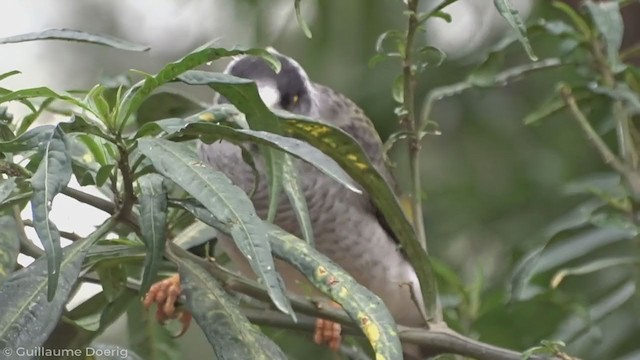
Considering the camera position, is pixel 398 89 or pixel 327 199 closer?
pixel 398 89

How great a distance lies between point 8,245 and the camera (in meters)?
0.84

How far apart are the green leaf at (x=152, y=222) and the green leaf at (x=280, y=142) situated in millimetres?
44

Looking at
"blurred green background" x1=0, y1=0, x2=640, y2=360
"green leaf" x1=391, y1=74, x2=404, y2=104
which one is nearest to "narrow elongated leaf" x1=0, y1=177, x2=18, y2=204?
"green leaf" x1=391, y1=74, x2=404, y2=104

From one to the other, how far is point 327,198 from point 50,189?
810 millimetres

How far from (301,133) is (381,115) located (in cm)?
98

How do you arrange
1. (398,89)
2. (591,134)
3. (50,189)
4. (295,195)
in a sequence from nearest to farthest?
(50,189), (295,195), (398,89), (591,134)

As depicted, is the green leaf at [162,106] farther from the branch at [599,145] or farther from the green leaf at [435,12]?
the branch at [599,145]

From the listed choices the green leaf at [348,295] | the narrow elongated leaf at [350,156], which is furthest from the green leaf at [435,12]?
the green leaf at [348,295]

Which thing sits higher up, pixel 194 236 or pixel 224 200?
pixel 224 200

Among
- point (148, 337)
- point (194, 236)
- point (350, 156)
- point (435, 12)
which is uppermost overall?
point (435, 12)

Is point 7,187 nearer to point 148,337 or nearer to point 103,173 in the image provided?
point 103,173

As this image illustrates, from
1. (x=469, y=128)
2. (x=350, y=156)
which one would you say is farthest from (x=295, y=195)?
(x=469, y=128)

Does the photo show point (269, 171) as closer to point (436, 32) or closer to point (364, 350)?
point (364, 350)

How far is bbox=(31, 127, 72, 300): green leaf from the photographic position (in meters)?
0.65
